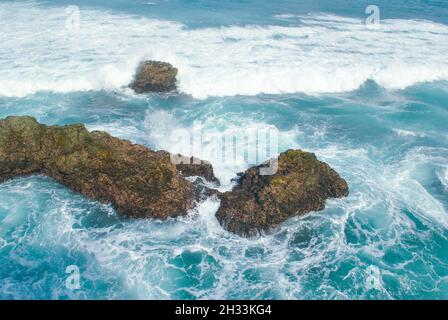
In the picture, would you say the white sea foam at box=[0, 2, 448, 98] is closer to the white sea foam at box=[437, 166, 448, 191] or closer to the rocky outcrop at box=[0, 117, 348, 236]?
the rocky outcrop at box=[0, 117, 348, 236]

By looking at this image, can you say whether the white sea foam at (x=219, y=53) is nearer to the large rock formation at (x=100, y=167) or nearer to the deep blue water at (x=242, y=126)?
the deep blue water at (x=242, y=126)

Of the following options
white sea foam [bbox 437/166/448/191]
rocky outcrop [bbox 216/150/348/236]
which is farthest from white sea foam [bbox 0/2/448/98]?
rocky outcrop [bbox 216/150/348/236]

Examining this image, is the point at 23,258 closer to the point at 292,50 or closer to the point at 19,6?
the point at 292,50

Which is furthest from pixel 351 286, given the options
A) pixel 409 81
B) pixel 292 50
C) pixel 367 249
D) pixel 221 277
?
pixel 292 50

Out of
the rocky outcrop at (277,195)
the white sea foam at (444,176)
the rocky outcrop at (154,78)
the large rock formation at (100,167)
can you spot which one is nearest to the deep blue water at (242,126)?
the white sea foam at (444,176)

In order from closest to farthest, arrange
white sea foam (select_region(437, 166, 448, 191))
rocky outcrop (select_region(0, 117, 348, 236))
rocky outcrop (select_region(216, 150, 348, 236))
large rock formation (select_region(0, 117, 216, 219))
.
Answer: rocky outcrop (select_region(216, 150, 348, 236)), rocky outcrop (select_region(0, 117, 348, 236)), large rock formation (select_region(0, 117, 216, 219)), white sea foam (select_region(437, 166, 448, 191))

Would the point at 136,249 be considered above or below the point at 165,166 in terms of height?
below
